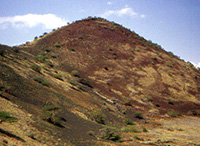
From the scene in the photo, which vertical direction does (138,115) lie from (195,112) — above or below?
below

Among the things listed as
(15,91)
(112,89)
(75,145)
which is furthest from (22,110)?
(112,89)

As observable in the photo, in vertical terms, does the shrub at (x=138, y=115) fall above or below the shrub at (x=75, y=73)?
below

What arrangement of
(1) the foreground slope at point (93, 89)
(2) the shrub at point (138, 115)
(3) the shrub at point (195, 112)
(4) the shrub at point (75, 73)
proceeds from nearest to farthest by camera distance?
(1) the foreground slope at point (93, 89) → (2) the shrub at point (138, 115) → (3) the shrub at point (195, 112) → (4) the shrub at point (75, 73)

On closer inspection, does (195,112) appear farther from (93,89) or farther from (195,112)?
(93,89)

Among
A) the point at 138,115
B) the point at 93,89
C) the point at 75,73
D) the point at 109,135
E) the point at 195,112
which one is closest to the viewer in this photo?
the point at 109,135

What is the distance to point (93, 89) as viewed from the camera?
2744 cm

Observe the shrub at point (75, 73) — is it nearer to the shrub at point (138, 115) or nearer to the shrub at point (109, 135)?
the shrub at point (138, 115)

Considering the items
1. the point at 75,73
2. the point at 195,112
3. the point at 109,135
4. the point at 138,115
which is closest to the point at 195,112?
the point at 195,112

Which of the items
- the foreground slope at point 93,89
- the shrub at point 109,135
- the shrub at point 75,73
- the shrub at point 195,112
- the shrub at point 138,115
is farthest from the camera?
the shrub at point 75,73

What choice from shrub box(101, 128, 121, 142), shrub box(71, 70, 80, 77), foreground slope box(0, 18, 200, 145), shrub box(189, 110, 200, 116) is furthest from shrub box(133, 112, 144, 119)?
shrub box(71, 70, 80, 77)

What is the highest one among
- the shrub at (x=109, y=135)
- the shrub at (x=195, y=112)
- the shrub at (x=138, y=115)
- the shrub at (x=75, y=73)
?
the shrub at (x=75, y=73)

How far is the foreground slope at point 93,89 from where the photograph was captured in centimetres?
1130

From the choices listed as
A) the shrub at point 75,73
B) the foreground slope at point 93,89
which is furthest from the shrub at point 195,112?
the shrub at point 75,73

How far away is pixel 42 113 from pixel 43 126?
1465 millimetres
